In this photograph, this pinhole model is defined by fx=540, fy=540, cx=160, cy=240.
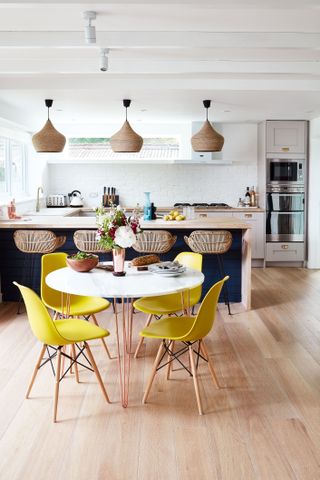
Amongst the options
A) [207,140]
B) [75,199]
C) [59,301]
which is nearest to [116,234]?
[59,301]

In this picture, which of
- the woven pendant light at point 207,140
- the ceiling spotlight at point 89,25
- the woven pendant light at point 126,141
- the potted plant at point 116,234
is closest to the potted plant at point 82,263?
the potted plant at point 116,234

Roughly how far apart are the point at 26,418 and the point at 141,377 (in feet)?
3.12

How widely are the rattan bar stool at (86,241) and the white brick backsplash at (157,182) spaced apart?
142 inches

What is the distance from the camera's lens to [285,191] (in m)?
8.47

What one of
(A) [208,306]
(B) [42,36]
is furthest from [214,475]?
(B) [42,36]

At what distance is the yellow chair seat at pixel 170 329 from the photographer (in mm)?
3416

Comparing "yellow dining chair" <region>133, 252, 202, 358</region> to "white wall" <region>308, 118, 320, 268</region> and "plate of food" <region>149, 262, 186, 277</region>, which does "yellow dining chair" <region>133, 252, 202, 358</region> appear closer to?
"plate of food" <region>149, 262, 186, 277</region>

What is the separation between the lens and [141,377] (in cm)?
391

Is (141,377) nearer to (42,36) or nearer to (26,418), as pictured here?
(26,418)

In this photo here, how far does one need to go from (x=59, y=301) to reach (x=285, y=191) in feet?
17.1

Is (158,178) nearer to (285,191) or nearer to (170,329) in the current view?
(285,191)

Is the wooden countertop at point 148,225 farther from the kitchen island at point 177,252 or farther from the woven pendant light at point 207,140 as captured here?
the woven pendant light at point 207,140

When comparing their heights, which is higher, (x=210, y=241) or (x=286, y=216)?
(x=286, y=216)

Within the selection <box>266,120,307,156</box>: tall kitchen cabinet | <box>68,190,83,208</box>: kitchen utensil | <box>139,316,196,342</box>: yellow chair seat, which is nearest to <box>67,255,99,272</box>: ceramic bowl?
<box>139,316,196,342</box>: yellow chair seat
